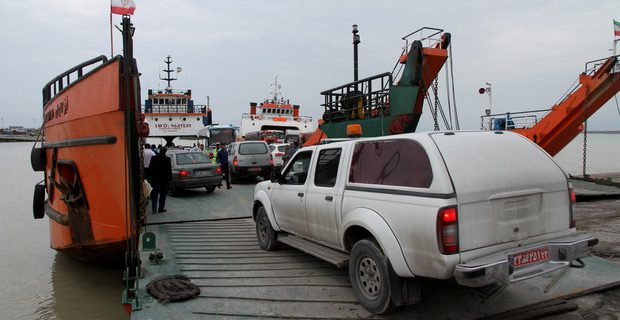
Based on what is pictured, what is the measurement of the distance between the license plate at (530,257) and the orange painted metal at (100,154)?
415 centimetres

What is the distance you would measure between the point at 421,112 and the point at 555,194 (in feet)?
26.8

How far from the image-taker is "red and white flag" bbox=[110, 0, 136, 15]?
5.41m

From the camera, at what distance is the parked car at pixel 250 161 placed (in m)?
15.7

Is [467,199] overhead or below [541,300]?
overhead

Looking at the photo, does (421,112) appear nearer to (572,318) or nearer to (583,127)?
Result: (583,127)

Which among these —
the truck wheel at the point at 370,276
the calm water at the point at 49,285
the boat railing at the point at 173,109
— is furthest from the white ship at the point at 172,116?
the truck wheel at the point at 370,276

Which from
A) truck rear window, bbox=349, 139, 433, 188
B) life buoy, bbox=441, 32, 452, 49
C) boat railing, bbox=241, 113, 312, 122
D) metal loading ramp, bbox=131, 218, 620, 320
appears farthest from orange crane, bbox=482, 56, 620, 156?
boat railing, bbox=241, 113, 312, 122

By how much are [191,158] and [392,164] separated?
10.2 metres

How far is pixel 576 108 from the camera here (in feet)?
41.7

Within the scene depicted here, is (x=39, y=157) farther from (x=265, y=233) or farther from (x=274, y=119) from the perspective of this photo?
(x=274, y=119)

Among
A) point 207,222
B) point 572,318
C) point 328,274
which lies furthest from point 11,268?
point 572,318

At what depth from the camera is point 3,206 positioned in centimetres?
1536

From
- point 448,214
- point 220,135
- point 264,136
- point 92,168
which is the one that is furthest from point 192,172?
point 220,135

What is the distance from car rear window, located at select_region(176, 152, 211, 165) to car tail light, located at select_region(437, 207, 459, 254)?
10754 mm
